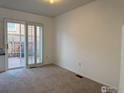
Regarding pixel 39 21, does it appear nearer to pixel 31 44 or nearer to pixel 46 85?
pixel 31 44

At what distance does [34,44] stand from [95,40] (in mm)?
2800

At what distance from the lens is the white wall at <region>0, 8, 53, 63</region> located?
4.00m

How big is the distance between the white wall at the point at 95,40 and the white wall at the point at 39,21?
88 centimetres

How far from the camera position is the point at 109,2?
281 cm

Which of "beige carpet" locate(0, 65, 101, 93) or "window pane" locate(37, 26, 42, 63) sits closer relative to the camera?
"beige carpet" locate(0, 65, 101, 93)

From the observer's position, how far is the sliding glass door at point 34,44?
468cm

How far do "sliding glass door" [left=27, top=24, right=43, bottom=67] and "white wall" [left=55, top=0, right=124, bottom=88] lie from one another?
3.88 ft

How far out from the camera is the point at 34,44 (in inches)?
190

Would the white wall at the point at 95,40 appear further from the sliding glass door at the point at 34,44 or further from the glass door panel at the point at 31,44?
the glass door panel at the point at 31,44

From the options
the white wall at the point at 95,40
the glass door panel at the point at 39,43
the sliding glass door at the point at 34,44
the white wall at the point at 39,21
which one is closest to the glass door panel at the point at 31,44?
the sliding glass door at the point at 34,44

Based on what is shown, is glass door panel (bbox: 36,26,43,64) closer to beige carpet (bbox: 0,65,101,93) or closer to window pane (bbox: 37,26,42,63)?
window pane (bbox: 37,26,42,63)

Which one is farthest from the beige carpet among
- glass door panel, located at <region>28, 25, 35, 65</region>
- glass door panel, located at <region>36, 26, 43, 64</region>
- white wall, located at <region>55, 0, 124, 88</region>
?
glass door panel, located at <region>36, 26, 43, 64</region>

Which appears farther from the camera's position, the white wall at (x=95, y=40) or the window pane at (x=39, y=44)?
the window pane at (x=39, y=44)

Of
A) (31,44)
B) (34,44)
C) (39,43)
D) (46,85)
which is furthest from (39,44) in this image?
(46,85)
